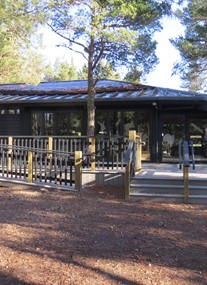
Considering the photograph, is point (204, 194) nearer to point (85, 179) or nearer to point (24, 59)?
point (85, 179)

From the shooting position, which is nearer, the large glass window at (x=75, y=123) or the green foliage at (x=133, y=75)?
the green foliage at (x=133, y=75)

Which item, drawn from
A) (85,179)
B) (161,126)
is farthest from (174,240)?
(161,126)

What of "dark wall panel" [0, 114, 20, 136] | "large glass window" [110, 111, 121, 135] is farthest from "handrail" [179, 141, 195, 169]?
"dark wall panel" [0, 114, 20, 136]

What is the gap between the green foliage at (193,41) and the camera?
18.3m

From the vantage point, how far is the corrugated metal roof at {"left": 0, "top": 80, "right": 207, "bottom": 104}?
1283cm

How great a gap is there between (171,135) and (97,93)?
3.56 metres

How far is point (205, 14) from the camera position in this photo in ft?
59.1

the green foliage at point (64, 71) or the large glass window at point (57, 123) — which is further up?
the green foliage at point (64, 71)

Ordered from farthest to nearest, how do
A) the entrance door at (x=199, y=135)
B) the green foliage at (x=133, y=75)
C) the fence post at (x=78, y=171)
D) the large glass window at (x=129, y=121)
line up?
the large glass window at (x=129, y=121), the entrance door at (x=199, y=135), the green foliage at (x=133, y=75), the fence post at (x=78, y=171)

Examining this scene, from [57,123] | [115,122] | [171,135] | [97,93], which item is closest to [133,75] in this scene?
[115,122]

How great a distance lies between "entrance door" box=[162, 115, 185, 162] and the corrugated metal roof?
42.9 inches

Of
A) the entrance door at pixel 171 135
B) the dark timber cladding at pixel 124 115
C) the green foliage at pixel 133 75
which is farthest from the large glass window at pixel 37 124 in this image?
the entrance door at pixel 171 135

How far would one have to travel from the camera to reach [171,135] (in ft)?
46.2

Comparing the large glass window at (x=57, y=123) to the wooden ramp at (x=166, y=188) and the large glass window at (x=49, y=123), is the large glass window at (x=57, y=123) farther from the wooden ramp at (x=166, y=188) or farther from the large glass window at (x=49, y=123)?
the wooden ramp at (x=166, y=188)
